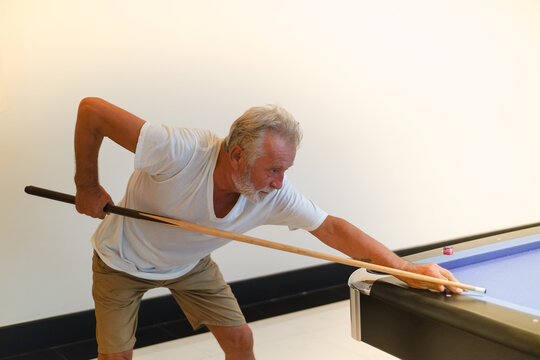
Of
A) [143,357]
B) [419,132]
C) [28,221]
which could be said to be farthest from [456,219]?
[28,221]

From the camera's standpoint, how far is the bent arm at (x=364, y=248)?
183 cm

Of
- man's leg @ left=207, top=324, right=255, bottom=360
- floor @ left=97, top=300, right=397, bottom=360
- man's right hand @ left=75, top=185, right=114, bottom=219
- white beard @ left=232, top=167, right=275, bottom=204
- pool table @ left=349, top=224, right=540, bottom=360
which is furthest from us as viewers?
floor @ left=97, top=300, right=397, bottom=360

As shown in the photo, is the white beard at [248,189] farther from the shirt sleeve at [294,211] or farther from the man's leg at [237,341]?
the man's leg at [237,341]

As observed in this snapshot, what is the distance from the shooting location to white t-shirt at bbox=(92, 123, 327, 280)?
1.98 metres

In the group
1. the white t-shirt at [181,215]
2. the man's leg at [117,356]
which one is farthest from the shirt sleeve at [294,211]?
the man's leg at [117,356]

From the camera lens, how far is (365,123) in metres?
4.11

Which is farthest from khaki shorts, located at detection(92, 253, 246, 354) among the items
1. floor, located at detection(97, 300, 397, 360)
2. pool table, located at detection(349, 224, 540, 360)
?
floor, located at detection(97, 300, 397, 360)

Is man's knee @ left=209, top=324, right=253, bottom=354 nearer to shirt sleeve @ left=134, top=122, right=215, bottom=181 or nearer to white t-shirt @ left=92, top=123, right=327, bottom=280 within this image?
white t-shirt @ left=92, top=123, right=327, bottom=280

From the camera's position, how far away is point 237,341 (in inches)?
88.4

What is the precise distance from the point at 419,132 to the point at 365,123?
0.48 m

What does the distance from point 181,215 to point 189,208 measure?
4 centimetres

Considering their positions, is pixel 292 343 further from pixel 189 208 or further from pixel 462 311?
pixel 462 311

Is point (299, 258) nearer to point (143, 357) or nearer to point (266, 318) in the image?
point (266, 318)

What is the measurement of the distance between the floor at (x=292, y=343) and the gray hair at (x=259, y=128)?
1.38m
